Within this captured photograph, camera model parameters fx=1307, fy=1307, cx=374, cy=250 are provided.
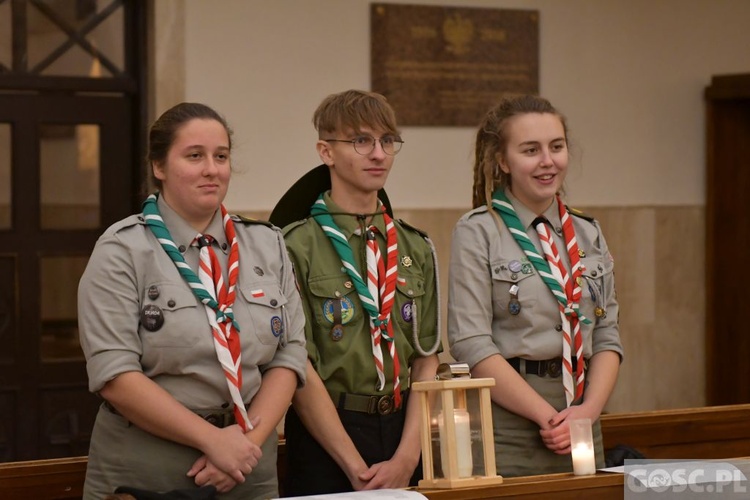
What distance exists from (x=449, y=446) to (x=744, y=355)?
4.73 metres

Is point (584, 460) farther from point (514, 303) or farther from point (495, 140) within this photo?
point (495, 140)

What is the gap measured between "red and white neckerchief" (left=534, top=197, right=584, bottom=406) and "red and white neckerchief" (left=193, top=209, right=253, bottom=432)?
880 millimetres

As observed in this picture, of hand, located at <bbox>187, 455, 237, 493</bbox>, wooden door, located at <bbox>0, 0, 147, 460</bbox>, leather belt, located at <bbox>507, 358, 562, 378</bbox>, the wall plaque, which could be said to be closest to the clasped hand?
hand, located at <bbox>187, 455, 237, 493</bbox>

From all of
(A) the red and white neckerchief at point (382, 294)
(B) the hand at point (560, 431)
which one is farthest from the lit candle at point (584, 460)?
(A) the red and white neckerchief at point (382, 294)

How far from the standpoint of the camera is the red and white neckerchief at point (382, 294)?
3340 millimetres

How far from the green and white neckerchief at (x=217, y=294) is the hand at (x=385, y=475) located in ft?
1.38

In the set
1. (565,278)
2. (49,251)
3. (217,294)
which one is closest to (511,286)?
(565,278)

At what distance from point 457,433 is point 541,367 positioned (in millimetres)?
648

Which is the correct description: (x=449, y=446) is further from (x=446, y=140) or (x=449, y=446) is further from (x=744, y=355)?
(x=744, y=355)

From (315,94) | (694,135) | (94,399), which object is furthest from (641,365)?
(94,399)

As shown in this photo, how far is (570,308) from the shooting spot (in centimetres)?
339

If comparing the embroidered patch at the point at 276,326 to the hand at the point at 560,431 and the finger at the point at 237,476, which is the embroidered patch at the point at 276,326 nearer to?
the finger at the point at 237,476

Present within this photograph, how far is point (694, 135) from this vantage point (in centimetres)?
699

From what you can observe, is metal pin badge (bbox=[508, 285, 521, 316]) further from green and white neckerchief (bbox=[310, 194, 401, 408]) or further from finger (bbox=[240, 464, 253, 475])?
finger (bbox=[240, 464, 253, 475])
